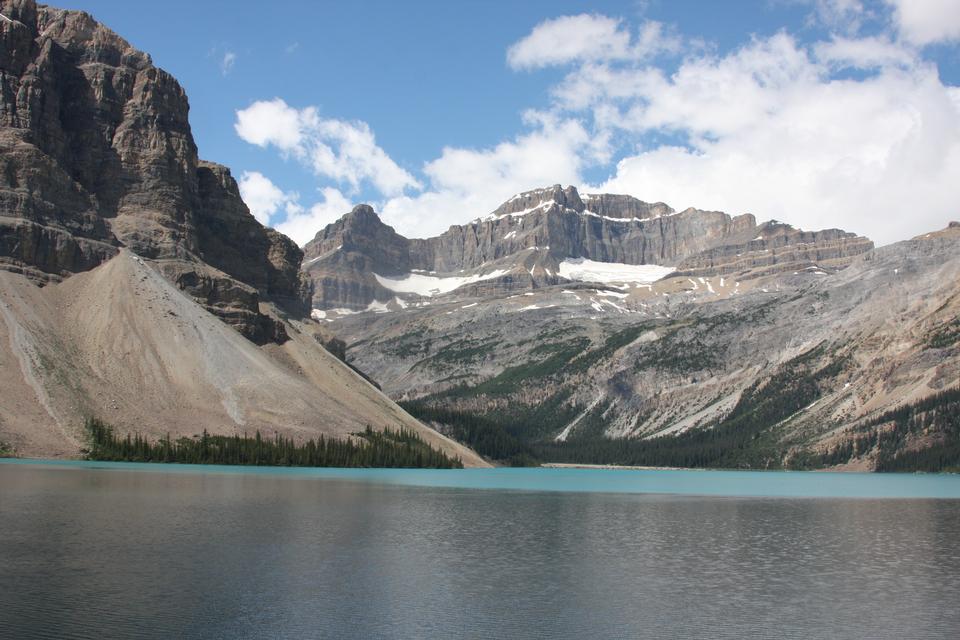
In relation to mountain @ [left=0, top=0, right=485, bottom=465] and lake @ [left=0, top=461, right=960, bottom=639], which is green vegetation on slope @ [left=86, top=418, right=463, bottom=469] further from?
lake @ [left=0, top=461, right=960, bottom=639]

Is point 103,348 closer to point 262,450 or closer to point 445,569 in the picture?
point 262,450

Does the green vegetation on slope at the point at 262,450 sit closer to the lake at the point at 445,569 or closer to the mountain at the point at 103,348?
the mountain at the point at 103,348

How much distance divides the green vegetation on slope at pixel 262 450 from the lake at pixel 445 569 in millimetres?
49660

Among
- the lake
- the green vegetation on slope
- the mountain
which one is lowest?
the lake

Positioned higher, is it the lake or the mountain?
the mountain

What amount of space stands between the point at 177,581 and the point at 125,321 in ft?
453

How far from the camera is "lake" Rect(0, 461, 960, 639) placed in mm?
36875

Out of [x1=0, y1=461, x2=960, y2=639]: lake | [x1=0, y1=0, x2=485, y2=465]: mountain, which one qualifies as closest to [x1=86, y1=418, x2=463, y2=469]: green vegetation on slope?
[x1=0, y1=0, x2=485, y2=465]: mountain

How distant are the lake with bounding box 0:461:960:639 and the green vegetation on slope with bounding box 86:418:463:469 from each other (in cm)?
4966

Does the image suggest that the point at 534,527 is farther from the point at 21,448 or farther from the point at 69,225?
the point at 69,225

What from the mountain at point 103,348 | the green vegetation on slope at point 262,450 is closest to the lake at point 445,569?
the green vegetation on slope at point 262,450

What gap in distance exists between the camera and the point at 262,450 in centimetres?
15250

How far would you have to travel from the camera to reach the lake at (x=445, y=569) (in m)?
36.9

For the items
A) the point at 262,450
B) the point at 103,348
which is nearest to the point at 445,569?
the point at 262,450
